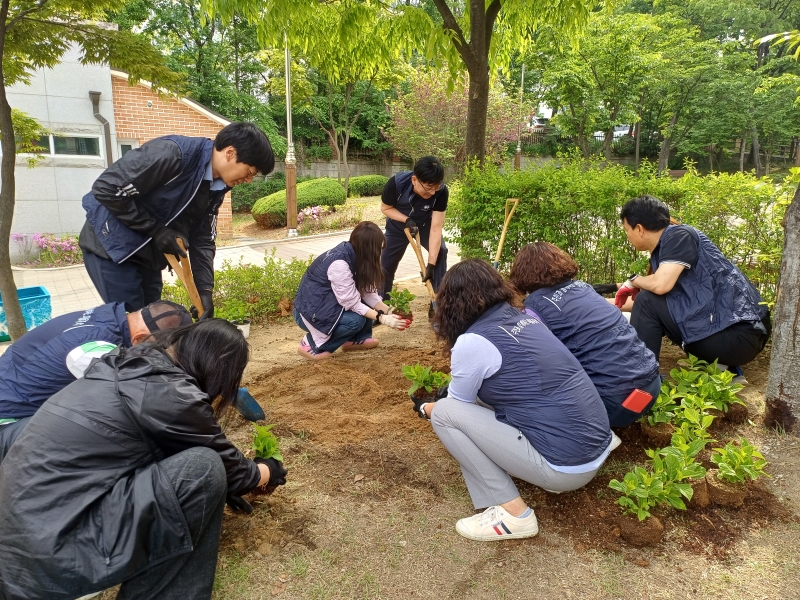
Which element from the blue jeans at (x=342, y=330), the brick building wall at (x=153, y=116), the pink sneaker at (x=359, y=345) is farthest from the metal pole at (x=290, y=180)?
the blue jeans at (x=342, y=330)

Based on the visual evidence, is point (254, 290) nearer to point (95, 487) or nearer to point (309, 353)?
point (309, 353)

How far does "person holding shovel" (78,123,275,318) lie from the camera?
3154 millimetres

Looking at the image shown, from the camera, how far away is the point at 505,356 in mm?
2229

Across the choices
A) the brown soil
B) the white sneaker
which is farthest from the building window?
the white sneaker

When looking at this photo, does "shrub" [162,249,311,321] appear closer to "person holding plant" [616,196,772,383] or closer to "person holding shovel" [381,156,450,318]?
"person holding shovel" [381,156,450,318]

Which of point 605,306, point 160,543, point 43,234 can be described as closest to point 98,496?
point 160,543

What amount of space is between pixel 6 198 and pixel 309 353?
250 centimetres

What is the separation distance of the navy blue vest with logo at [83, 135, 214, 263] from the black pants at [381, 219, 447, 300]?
2426 millimetres

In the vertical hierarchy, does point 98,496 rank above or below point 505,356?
below

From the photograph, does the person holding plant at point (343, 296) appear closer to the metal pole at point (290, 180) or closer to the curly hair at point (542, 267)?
the curly hair at point (542, 267)

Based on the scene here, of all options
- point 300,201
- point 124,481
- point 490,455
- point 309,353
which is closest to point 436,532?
point 490,455

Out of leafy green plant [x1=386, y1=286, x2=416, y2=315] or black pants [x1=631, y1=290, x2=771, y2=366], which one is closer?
black pants [x1=631, y1=290, x2=771, y2=366]

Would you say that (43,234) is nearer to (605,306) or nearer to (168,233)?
(168,233)

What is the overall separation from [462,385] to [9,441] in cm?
170
